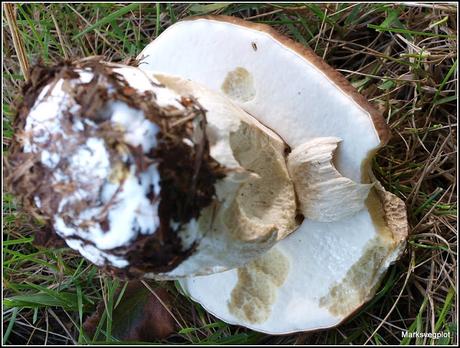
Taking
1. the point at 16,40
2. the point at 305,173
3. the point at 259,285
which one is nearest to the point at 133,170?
the point at 305,173

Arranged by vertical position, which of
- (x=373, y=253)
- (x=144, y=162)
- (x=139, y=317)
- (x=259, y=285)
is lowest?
(x=139, y=317)

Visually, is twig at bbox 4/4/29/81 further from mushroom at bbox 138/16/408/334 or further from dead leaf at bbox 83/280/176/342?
dead leaf at bbox 83/280/176/342

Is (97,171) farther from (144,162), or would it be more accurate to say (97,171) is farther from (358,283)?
(358,283)

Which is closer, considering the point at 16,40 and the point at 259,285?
the point at 259,285

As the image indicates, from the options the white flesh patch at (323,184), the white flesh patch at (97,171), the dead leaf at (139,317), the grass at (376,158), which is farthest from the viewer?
the dead leaf at (139,317)

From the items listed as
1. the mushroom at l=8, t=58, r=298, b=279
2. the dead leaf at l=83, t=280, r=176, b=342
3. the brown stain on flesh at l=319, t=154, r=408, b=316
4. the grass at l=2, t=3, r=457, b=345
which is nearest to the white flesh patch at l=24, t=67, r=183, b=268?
the mushroom at l=8, t=58, r=298, b=279

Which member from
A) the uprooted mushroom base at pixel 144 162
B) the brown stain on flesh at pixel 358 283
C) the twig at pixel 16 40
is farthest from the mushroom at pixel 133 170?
the twig at pixel 16 40

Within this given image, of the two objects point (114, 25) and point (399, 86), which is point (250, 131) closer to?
point (399, 86)

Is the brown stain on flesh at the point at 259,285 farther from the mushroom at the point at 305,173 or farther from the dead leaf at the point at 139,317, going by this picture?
the dead leaf at the point at 139,317

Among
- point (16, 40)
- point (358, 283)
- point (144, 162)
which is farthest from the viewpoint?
point (16, 40)
